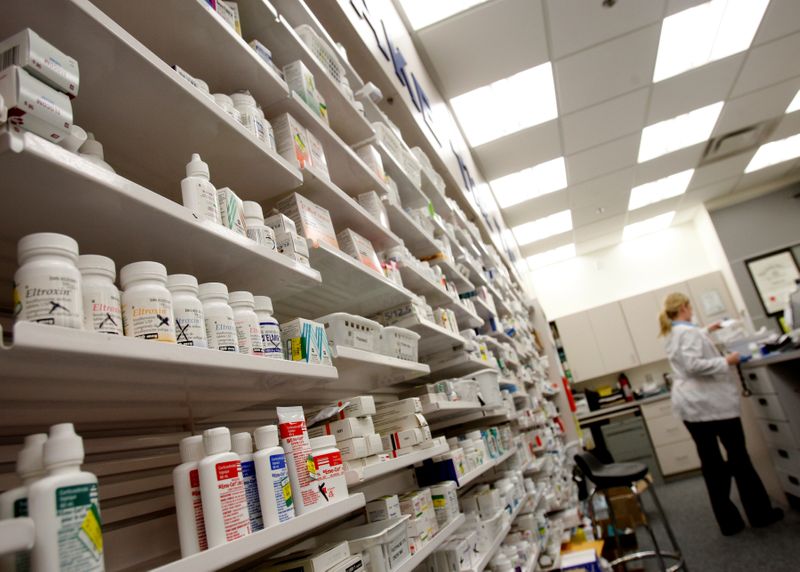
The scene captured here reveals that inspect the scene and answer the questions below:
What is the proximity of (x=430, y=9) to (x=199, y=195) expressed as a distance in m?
3.33

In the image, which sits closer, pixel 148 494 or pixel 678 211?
pixel 148 494

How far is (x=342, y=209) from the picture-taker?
5.57 ft

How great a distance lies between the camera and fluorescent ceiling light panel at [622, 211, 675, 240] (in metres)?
8.80

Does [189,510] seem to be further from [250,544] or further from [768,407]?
[768,407]

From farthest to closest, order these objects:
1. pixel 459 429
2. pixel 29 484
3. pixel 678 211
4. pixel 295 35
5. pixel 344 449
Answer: pixel 678 211, pixel 459 429, pixel 295 35, pixel 344 449, pixel 29 484

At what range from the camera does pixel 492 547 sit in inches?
87.0

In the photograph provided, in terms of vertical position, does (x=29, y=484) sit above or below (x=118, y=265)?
below

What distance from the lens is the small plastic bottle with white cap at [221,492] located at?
2.51 feet

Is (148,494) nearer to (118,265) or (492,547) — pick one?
(118,265)

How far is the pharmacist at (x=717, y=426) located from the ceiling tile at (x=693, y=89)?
8.15 ft

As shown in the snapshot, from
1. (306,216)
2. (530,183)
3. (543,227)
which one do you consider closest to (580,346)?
(543,227)

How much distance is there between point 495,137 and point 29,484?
207 inches

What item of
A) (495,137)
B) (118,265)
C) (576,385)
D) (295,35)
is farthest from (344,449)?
(576,385)

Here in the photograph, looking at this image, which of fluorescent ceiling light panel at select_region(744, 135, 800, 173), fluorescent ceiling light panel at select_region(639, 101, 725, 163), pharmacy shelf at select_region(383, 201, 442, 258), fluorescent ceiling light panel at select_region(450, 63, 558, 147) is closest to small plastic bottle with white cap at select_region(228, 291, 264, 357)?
pharmacy shelf at select_region(383, 201, 442, 258)
